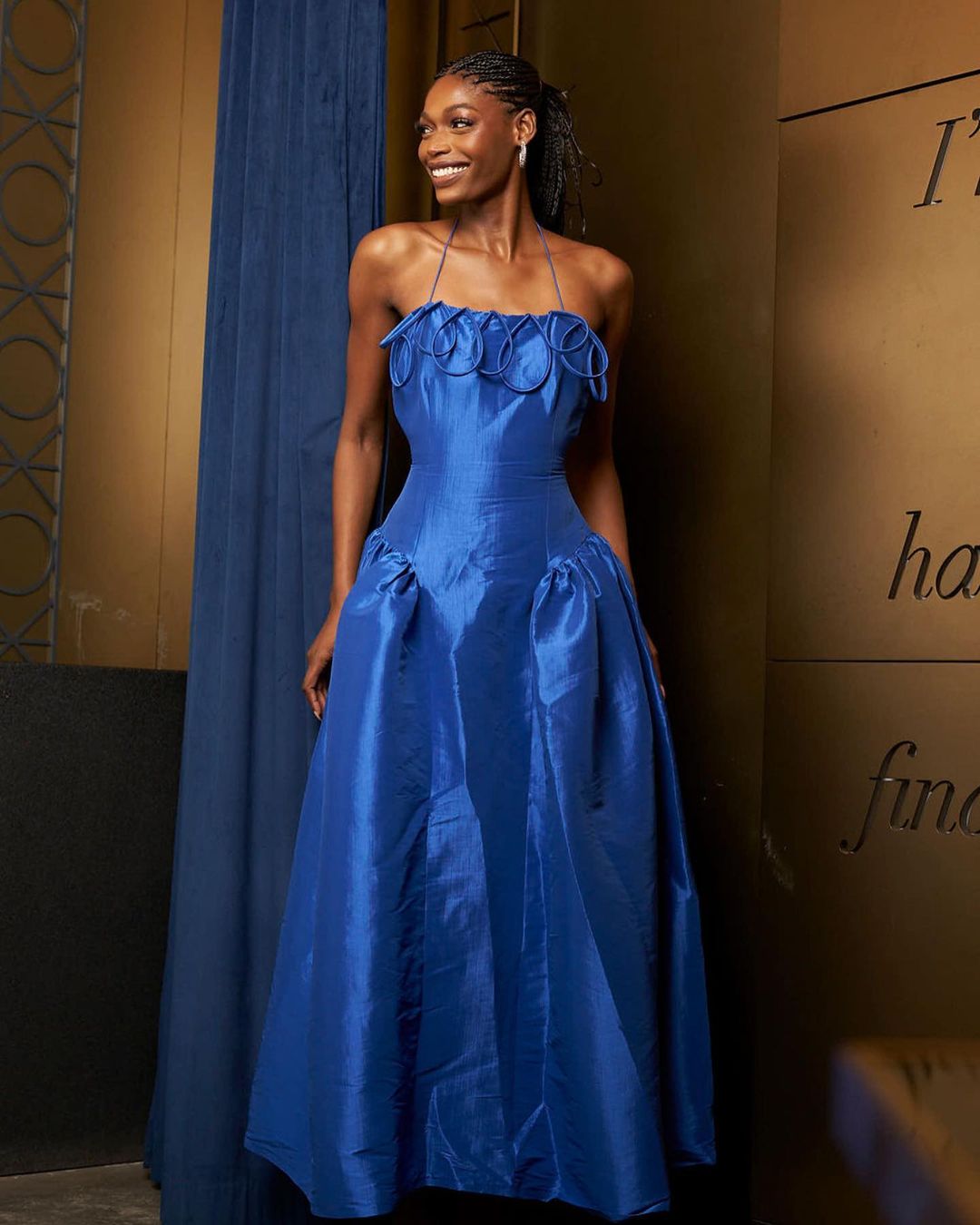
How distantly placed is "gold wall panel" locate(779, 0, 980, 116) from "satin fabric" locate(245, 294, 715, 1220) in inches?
27.1

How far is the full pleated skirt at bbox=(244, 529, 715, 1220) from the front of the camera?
1.68m

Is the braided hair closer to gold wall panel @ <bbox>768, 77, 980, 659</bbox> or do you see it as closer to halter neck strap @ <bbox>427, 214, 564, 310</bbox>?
halter neck strap @ <bbox>427, 214, 564, 310</bbox>

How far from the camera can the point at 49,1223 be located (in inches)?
79.7

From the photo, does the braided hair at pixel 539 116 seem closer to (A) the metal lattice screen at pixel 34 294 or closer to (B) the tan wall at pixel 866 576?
(B) the tan wall at pixel 866 576

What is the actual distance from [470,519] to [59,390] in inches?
66.2

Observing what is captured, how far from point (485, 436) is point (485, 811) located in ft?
1.54

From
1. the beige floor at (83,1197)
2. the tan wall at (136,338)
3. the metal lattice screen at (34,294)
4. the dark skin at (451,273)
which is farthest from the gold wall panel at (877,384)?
the metal lattice screen at (34,294)

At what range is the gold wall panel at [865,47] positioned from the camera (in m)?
2.10

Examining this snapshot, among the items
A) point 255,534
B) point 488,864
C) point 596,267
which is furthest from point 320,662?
point 596,267

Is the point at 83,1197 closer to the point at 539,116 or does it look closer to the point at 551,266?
the point at 551,266

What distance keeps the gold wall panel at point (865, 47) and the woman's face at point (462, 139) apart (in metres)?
0.60

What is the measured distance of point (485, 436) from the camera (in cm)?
184

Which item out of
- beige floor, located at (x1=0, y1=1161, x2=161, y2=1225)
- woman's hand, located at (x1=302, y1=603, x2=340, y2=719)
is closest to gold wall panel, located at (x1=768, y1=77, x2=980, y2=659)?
woman's hand, located at (x1=302, y1=603, x2=340, y2=719)

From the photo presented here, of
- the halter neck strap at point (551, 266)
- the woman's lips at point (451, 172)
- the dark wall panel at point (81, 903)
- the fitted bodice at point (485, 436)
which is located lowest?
the dark wall panel at point (81, 903)
